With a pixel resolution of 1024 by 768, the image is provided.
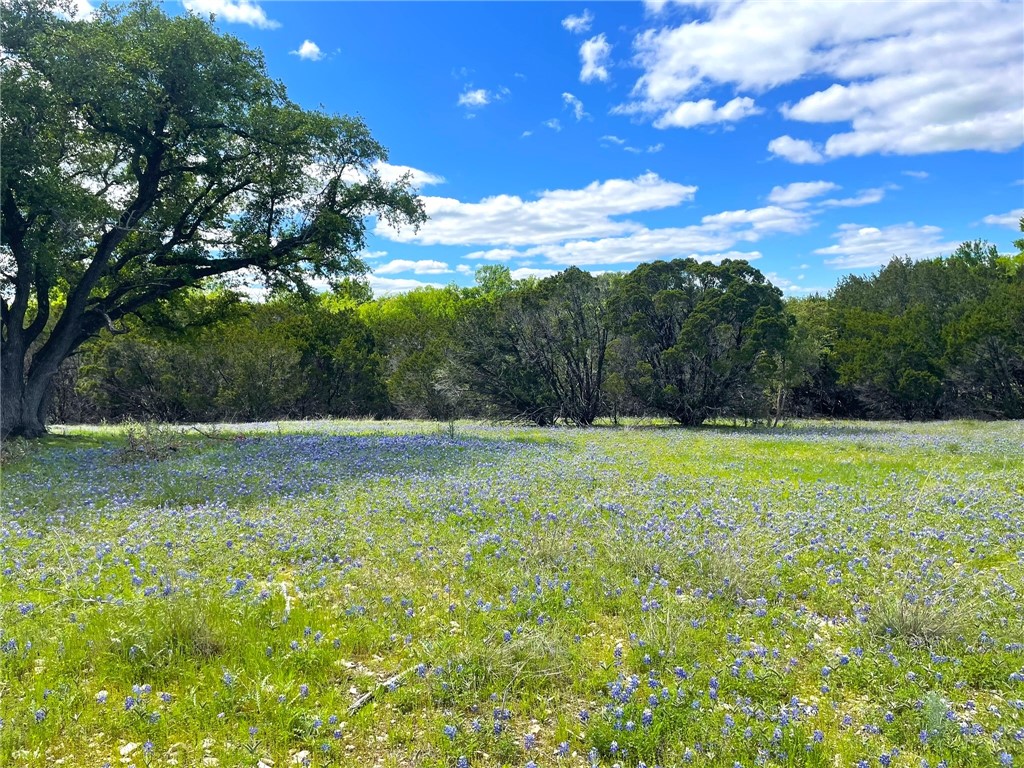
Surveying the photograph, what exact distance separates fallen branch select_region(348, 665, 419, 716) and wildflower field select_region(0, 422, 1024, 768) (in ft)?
0.21

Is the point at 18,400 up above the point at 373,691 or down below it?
above

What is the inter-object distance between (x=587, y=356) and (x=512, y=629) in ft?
81.5

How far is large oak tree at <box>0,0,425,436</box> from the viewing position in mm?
14398

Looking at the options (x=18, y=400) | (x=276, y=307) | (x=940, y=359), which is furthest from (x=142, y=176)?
(x=940, y=359)

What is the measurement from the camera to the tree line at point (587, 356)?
25.4 metres

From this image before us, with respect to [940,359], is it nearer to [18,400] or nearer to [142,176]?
[142,176]

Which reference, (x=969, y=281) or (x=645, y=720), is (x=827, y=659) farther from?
(x=969, y=281)

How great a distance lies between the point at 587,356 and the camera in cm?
2872

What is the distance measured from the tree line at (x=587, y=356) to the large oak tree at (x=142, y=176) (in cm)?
234

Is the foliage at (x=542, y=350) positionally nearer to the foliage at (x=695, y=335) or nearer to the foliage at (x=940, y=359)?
the foliage at (x=695, y=335)

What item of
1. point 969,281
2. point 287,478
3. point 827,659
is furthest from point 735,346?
point 969,281

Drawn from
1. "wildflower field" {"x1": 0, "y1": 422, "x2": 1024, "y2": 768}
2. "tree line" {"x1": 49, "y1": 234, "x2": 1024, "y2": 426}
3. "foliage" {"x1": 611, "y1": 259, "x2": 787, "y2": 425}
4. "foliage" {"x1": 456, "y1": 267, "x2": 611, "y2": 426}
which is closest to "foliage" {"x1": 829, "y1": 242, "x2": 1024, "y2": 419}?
"tree line" {"x1": 49, "y1": 234, "x2": 1024, "y2": 426}

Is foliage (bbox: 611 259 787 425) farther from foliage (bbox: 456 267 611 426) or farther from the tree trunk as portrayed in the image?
the tree trunk

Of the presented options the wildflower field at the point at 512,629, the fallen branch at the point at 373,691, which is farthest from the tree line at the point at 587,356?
the fallen branch at the point at 373,691
